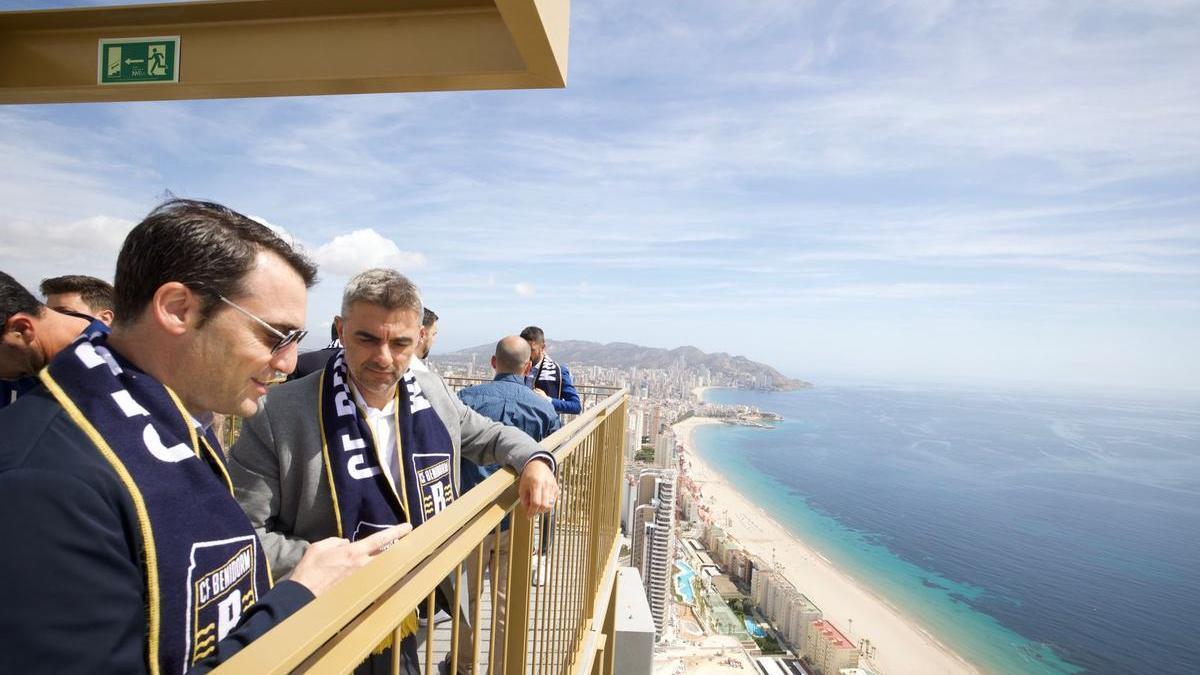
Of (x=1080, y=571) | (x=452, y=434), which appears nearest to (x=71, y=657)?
(x=452, y=434)

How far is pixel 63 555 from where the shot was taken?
2.26 ft

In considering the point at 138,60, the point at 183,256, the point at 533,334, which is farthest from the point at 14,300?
the point at 533,334

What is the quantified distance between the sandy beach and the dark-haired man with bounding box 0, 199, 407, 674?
35631 mm

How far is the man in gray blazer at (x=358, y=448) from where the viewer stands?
5.57 ft

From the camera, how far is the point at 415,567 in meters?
0.99

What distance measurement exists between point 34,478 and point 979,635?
48.0 meters

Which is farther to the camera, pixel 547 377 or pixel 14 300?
pixel 547 377

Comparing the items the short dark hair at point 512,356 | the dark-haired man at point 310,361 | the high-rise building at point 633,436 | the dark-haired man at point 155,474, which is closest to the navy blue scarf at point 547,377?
the short dark hair at point 512,356

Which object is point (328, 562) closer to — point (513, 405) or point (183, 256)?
point (183, 256)

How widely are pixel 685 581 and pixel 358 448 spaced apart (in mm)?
39123

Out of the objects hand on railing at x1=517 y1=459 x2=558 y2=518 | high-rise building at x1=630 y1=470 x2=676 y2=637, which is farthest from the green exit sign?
high-rise building at x1=630 y1=470 x2=676 y2=637

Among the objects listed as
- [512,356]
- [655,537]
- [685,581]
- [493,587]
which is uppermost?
[512,356]

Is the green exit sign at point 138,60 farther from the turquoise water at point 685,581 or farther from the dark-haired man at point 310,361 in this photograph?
the turquoise water at point 685,581

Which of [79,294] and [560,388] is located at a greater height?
[79,294]
